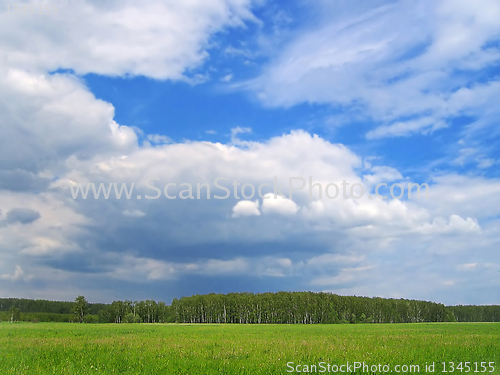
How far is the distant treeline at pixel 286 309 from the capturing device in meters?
159


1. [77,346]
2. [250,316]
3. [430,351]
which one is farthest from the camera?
[250,316]

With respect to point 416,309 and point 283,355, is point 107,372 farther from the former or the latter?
point 416,309

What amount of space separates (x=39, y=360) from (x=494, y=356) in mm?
23617

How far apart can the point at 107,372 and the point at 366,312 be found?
168 meters

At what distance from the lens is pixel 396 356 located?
19031mm

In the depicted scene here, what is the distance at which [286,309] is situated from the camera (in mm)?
162500

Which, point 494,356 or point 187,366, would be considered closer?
point 187,366

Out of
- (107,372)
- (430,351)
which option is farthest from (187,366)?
(430,351)

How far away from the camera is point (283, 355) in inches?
763

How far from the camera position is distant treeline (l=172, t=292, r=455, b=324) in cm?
15888

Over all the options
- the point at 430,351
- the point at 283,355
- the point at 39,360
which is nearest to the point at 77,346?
the point at 39,360

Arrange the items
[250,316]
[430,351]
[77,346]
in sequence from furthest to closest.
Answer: [250,316], [77,346], [430,351]

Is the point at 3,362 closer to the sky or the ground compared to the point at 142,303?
closer to the sky

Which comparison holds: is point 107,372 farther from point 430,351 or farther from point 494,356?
point 494,356
